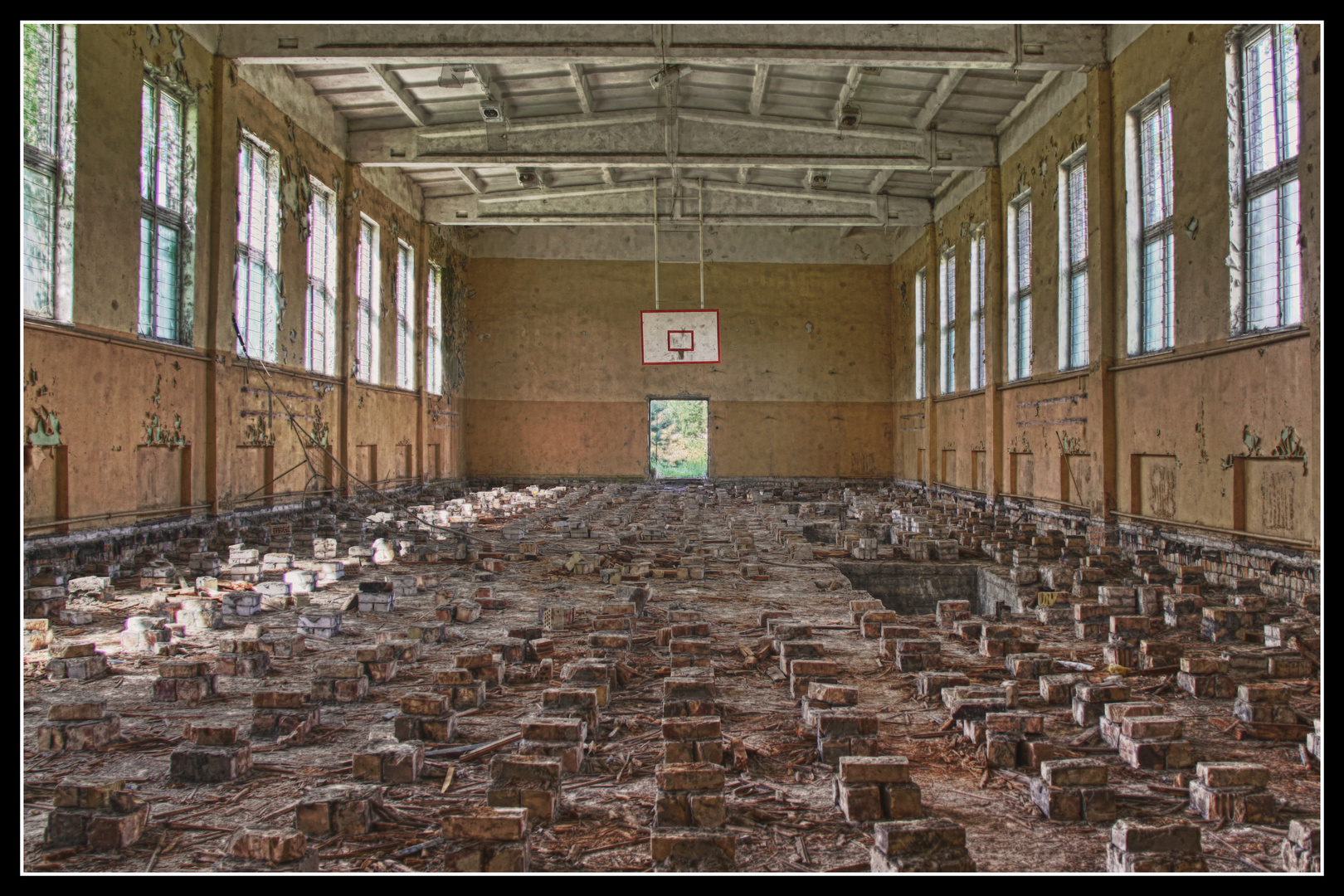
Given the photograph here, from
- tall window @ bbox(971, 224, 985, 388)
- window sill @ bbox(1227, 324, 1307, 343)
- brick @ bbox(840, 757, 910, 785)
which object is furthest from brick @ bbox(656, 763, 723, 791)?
tall window @ bbox(971, 224, 985, 388)

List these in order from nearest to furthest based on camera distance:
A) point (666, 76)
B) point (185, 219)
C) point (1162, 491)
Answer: point (1162, 491)
point (185, 219)
point (666, 76)

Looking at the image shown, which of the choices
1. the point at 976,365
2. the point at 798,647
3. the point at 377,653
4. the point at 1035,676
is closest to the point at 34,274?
the point at 377,653

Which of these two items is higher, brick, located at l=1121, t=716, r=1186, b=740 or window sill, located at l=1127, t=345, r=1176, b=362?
window sill, located at l=1127, t=345, r=1176, b=362

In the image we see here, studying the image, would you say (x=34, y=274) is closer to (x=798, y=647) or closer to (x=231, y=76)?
(x=231, y=76)

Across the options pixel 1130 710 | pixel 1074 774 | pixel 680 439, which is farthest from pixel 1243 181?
pixel 680 439

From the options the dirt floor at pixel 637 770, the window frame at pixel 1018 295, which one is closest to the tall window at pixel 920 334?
the window frame at pixel 1018 295

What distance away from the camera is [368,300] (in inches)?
555

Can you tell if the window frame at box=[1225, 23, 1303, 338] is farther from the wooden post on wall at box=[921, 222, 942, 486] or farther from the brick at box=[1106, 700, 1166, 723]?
the wooden post on wall at box=[921, 222, 942, 486]

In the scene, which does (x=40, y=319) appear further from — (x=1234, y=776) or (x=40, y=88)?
(x=1234, y=776)

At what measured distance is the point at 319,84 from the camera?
1145cm

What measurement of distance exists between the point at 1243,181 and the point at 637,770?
24.5ft

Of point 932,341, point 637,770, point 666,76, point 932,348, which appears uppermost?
point 666,76

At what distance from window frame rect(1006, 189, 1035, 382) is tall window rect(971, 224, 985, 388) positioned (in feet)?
4.04

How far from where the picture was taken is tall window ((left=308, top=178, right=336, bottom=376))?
11867 millimetres
